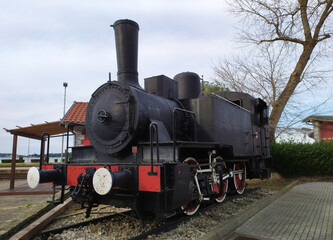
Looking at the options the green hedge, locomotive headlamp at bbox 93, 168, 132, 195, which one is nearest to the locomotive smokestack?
locomotive headlamp at bbox 93, 168, 132, 195

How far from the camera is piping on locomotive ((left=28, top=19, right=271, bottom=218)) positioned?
3.65m

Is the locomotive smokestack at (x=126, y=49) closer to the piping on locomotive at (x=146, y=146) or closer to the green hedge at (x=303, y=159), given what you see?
the piping on locomotive at (x=146, y=146)

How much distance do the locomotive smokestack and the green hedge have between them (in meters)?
11.0

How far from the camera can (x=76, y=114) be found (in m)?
11.1

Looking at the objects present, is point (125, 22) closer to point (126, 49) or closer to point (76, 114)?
point (126, 49)

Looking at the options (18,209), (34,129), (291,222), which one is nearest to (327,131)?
(291,222)

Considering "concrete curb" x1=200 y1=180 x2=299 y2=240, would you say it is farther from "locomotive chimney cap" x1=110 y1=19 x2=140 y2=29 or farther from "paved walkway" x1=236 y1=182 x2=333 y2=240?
"locomotive chimney cap" x1=110 y1=19 x2=140 y2=29

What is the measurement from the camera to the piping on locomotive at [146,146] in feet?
12.0

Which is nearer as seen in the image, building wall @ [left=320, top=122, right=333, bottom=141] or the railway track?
the railway track

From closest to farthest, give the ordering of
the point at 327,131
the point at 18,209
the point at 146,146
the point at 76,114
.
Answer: the point at 146,146 < the point at 18,209 < the point at 76,114 < the point at 327,131

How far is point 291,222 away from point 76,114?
9062mm

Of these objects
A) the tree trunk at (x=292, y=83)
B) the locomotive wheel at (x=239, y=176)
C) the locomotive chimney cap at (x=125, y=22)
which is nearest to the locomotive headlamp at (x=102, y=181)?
the locomotive chimney cap at (x=125, y=22)

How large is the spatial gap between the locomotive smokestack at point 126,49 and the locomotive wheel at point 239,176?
394cm

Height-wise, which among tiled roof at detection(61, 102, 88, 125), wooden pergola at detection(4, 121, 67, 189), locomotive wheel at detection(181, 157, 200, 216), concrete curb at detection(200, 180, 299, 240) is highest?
tiled roof at detection(61, 102, 88, 125)
